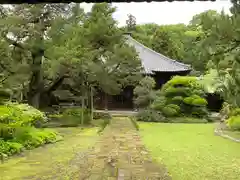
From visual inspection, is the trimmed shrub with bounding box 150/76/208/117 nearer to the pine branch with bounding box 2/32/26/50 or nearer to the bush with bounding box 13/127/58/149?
the pine branch with bounding box 2/32/26/50

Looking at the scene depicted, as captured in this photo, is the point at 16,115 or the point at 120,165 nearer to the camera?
the point at 120,165

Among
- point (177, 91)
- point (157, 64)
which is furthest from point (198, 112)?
point (157, 64)

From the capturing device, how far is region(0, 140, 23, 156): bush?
8.73 metres

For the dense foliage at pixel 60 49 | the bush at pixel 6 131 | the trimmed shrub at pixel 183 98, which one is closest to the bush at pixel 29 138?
the bush at pixel 6 131

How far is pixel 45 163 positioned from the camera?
780 cm

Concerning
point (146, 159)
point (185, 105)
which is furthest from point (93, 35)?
point (146, 159)

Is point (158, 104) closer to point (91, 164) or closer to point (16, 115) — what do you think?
point (16, 115)

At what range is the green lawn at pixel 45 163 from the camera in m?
6.59

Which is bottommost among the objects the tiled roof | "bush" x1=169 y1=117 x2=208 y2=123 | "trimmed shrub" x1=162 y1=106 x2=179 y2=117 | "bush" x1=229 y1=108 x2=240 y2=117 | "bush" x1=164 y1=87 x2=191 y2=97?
"bush" x1=169 y1=117 x2=208 y2=123

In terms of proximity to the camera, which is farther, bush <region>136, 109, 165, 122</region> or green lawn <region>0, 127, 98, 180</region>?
bush <region>136, 109, 165, 122</region>

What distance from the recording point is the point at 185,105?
23797 mm

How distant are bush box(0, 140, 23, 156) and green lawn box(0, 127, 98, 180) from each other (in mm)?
245

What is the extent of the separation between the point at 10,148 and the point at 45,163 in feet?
5.48

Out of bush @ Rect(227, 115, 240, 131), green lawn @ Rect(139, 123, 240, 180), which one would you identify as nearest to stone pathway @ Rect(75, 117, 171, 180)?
green lawn @ Rect(139, 123, 240, 180)
